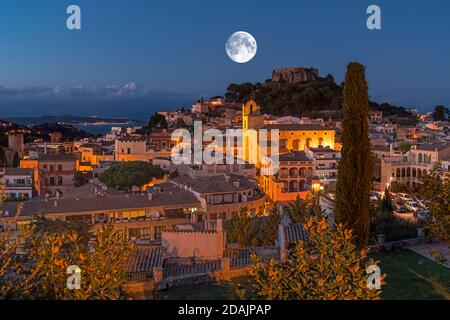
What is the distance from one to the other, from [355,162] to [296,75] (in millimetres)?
94133

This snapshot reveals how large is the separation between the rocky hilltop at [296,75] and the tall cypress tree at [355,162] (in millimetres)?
90475

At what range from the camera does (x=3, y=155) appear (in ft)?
177

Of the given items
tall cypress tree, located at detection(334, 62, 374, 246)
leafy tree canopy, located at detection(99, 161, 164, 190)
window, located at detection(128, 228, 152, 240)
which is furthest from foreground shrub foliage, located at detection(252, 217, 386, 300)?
leafy tree canopy, located at detection(99, 161, 164, 190)

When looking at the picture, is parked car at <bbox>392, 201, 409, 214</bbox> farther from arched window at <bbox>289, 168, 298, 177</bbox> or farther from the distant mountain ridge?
the distant mountain ridge

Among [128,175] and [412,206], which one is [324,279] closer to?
[412,206]

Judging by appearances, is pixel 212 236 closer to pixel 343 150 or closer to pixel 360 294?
pixel 343 150

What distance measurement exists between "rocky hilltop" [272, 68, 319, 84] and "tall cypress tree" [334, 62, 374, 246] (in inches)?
3562

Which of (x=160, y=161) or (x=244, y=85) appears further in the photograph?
(x=244, y=85)

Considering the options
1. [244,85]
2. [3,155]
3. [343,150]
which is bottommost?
[3,155]

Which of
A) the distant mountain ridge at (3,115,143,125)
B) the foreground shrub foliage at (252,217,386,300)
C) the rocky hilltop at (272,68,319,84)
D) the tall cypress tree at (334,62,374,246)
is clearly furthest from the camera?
the distant mountain ridge at (3,115,143,125)

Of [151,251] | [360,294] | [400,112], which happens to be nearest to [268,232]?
[151,251]

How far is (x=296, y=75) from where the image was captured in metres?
105

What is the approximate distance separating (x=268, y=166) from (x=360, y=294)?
3487cm

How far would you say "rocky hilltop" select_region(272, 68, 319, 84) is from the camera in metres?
105
